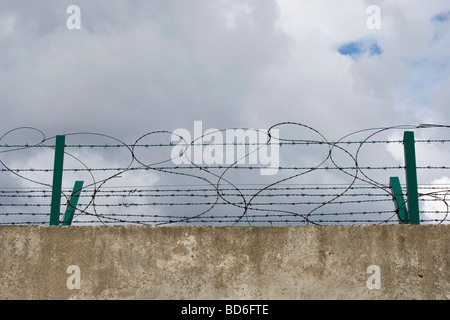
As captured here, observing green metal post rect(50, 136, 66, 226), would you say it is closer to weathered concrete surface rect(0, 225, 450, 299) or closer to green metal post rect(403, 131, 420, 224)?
weathered concrete surface rect(0, 225, 450, 299)

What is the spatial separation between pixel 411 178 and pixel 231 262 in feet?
5.66

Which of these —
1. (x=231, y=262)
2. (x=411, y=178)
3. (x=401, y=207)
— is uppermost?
(x=411, y=178)

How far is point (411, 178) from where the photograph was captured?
5.15 m

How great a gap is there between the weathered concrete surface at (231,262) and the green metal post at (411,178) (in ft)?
0.58

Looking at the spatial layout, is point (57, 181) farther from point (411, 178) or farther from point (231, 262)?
point (411, 178)

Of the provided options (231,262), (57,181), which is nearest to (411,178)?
(231,262)

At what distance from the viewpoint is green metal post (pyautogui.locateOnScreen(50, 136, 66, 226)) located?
5.23 m

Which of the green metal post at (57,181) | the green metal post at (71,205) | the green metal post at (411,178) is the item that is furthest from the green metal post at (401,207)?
the green metal post at (57,181)

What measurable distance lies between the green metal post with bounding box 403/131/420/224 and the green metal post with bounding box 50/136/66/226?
10.0ft

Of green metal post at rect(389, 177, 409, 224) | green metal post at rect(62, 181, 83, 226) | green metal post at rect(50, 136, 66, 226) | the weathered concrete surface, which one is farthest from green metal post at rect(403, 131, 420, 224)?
green metal post at rect(50, 136, 66, 226)

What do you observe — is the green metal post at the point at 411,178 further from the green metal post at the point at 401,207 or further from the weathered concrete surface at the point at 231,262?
the weathered concrete surface at the point at 231,262

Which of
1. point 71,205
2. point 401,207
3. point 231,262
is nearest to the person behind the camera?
point 231,262

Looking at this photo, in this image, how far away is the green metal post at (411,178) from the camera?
5051 mm
